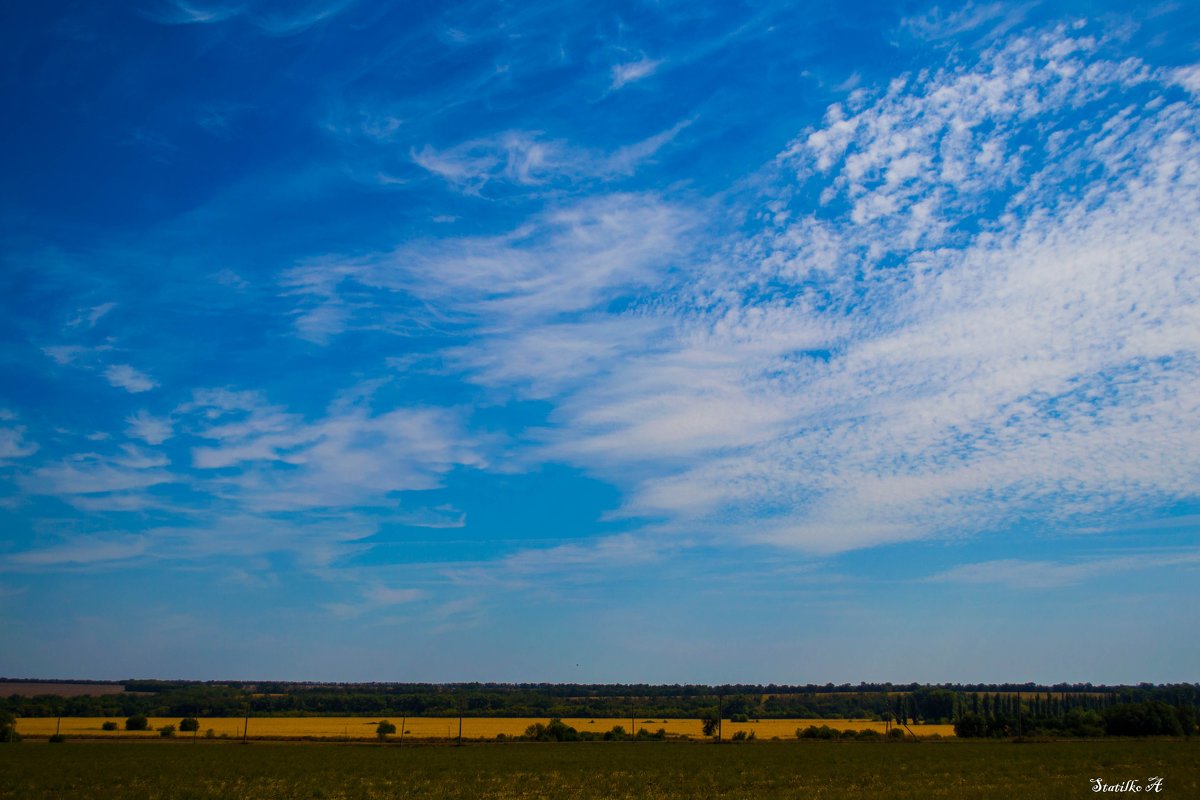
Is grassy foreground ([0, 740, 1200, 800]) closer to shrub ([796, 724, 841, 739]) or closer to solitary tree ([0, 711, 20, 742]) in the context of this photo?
solitary tree ([0, 711, 20, 742])

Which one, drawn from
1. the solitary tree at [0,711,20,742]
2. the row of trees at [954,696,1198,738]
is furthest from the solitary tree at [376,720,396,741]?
the row of trees at [954,696,1198,738]

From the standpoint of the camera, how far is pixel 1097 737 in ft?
253

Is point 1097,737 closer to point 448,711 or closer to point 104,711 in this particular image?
point 448,711

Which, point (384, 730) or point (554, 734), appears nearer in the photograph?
point (554, 734)

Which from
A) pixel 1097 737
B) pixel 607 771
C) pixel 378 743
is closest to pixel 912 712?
pixel 1097 737

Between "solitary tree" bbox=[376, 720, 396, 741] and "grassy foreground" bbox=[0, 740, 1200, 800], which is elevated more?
"grassy foreground" bbox=[0, 740, 1200, 800]

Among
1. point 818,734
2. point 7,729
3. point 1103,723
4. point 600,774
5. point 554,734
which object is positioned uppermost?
point 600,774

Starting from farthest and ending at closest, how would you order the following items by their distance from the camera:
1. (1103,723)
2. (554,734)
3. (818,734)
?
(818,734), (554,734), (1103,723)

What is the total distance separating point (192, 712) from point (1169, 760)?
6343 inches

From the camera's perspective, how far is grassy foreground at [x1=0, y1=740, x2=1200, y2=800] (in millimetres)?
31953

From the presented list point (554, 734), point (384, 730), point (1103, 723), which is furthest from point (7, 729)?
point (1103, 723)

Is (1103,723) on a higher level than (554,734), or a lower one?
higher

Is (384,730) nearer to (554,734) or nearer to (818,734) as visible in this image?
(554,734)

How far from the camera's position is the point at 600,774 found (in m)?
41.2
